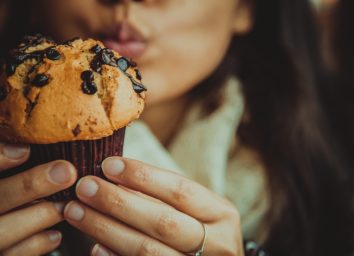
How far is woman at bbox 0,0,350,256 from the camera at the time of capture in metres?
1.20

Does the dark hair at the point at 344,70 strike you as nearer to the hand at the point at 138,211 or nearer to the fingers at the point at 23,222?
the hand at the point at 138,211

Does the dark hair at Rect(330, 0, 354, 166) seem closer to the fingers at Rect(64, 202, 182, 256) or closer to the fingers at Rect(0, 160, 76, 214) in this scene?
the fingers at Rect(64, 202, 182, 256)

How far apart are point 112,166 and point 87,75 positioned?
25cm

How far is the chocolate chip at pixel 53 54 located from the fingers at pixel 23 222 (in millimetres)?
395

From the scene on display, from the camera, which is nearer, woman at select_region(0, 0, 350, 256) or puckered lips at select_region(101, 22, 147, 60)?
woman at select_region(0, 0, 350, 256)

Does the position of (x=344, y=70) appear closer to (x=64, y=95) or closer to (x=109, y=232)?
(x=109, y=232)

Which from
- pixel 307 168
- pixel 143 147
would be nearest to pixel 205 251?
pixel 143 147

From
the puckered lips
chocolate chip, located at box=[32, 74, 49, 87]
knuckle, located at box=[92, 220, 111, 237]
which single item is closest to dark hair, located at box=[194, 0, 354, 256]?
the puckered lips

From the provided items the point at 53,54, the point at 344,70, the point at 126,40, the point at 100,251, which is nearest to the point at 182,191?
the point at 100,251

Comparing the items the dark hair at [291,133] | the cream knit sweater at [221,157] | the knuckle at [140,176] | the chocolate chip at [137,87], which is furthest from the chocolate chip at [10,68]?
the dark hair at [291,133]

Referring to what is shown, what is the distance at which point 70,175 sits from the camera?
979 millimetres

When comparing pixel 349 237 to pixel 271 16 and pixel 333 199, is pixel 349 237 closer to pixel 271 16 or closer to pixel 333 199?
pixel 333 199

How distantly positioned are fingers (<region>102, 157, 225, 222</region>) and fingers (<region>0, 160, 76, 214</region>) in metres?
0.10

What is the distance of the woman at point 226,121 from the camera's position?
3.94 ft
